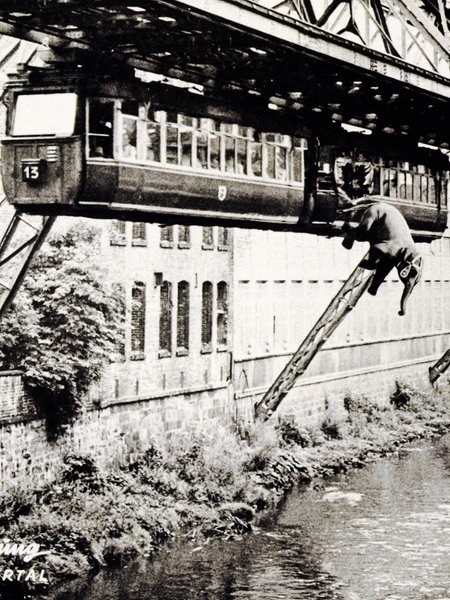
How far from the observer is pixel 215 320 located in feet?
106

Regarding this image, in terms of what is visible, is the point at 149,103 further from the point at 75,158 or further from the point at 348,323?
the point at 348,323

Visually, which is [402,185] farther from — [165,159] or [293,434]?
[293,434]

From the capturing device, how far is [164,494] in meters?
26.3

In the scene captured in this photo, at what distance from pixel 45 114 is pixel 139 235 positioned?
14.0 m

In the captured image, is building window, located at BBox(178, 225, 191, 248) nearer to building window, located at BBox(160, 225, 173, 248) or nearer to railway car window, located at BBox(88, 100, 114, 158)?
building window, located at BBox(160, 225, 173, 248)

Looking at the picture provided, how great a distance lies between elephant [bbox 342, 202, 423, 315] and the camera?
35.5ft

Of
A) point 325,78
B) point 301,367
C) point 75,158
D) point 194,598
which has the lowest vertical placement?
point 194,598

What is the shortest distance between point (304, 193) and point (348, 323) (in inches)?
914

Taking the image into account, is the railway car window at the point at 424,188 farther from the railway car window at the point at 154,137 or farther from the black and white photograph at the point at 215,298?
the railway car window at the point at 154,137

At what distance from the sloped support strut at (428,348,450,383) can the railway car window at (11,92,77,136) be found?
3421 cm

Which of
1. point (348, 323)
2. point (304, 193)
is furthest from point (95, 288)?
point (348, 323)

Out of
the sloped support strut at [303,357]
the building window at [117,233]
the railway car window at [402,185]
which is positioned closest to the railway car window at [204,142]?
the railway car window at [402,185]

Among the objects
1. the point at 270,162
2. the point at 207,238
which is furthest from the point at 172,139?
the point at 207,238

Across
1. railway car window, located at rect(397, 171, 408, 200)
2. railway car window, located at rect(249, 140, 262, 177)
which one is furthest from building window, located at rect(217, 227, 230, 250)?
railway car window, located at rect(249, 140, 262, 177)
